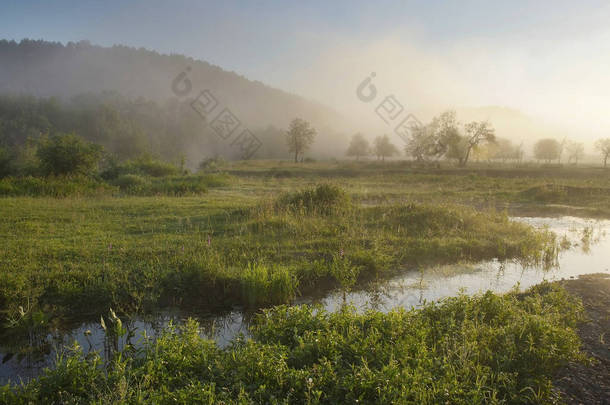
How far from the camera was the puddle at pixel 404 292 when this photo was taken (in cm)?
514

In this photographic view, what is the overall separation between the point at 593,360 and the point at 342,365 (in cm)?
346

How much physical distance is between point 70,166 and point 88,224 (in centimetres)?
1626

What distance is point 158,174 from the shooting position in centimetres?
3366

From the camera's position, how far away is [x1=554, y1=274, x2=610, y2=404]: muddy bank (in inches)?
165

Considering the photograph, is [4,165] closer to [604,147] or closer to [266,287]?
[266,287]

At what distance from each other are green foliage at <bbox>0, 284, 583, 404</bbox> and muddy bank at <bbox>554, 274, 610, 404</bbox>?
192 millimetres

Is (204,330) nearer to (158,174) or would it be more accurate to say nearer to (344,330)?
(344,330)

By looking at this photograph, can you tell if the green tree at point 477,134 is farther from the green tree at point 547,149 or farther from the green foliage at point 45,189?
the green tree at point 547,149

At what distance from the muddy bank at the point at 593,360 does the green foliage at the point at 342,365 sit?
0.19m

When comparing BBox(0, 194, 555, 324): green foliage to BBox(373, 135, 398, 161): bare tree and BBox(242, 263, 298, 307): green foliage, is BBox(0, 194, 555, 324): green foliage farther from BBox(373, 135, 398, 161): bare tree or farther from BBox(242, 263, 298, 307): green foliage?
BBox(373, 135, 398, 161): bare tree

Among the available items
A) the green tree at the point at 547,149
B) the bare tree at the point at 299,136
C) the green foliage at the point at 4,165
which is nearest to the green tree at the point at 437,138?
the bare tree at the point at 299,136

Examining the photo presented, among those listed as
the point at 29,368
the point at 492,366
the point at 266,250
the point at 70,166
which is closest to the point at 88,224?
the point at 266,250

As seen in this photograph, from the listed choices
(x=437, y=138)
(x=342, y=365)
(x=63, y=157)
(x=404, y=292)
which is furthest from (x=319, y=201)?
(x=437, y=138)

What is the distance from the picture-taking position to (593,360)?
4.77 m
